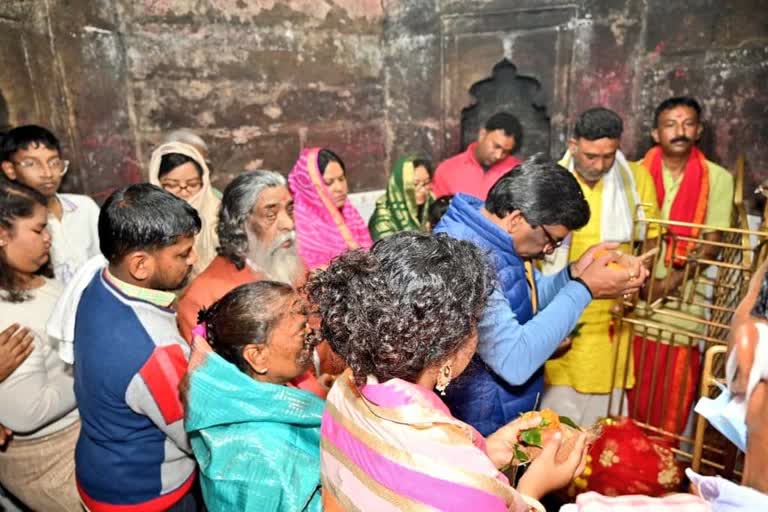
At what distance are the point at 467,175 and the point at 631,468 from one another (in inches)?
131

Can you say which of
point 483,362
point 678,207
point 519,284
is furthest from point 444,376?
point 678,207

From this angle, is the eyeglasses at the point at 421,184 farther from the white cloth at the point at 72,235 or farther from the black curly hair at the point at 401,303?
the black curly hair at the point at 401,303

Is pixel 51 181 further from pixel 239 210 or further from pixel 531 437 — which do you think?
pixel 531 437

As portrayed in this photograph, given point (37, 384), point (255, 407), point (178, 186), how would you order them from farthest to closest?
1. point (178, 186)
2. point (37, 384)
3. point (255, 407)

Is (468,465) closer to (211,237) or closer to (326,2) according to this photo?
(211,237)

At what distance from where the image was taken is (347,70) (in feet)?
19.5

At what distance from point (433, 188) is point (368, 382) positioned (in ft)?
13.7

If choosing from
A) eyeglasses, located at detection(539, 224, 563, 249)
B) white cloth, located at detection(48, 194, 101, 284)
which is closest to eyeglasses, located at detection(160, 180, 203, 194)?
white cloth, located at detection(48, 194, 101, 284)

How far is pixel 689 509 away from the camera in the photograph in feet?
4.01

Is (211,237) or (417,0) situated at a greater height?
(417,0)

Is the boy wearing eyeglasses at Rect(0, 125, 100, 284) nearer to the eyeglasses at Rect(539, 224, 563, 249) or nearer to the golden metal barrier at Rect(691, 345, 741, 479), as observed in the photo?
the eyeglasses at Rect(539, 224, 563, 249)

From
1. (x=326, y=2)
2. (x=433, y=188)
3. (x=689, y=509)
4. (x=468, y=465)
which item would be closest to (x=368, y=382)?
(x=468, y=465)

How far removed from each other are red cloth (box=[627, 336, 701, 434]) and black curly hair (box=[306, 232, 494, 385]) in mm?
2567

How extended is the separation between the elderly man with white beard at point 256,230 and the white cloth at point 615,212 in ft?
5.52
